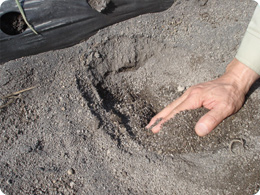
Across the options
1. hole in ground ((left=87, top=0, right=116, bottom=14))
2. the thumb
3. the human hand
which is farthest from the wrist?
hole in ground ((left=87, top=0, right=116, bottom=14))

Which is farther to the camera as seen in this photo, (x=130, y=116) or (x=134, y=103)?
(x=134, y=103)

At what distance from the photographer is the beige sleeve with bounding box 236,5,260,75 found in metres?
1.52

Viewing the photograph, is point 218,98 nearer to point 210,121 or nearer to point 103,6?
point 210,121

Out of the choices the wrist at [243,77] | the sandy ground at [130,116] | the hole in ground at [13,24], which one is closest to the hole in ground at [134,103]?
the sandy ground at [130,116]

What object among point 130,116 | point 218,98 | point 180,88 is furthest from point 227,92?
point 130,116

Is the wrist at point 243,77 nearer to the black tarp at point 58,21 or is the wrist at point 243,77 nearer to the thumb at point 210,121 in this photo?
the thumb at point 210,121

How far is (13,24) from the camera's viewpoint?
203 centimetres

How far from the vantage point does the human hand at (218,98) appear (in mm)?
1535

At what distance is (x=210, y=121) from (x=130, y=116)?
0.63 metres

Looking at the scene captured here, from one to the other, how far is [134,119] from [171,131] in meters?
0.36

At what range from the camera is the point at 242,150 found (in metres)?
1.51

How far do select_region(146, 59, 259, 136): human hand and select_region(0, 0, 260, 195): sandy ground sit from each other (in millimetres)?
66

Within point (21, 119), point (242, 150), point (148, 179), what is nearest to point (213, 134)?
point (242, 150)

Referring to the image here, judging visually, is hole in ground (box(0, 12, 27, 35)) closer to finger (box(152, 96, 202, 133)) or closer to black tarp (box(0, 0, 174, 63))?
black tarp (box(0, 0, 174, 63))
